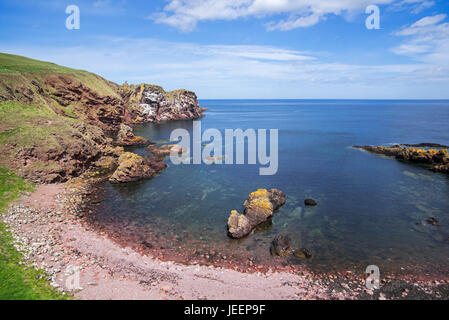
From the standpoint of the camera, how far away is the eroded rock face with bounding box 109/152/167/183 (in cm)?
4294

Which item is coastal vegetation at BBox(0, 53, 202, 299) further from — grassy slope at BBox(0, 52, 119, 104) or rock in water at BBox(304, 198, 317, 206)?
rock in water at BBox(304, 198, 317, 206)

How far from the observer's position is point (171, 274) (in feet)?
69.6

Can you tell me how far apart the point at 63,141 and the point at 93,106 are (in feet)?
161

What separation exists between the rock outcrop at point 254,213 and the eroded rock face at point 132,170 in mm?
22274

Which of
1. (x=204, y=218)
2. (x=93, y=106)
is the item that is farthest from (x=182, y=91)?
(x=204, y=218)

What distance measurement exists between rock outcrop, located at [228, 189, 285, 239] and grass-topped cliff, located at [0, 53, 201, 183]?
2894 centimetres

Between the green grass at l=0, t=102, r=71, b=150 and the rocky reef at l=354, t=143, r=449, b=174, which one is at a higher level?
the green grass at l=0, t=102, r=71, b=150

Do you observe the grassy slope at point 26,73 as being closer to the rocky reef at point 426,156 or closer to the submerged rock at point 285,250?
the submerged rock at point 285,250

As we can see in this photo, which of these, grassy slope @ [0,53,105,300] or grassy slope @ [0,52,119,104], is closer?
grassy slope @ [0,53,105,300]

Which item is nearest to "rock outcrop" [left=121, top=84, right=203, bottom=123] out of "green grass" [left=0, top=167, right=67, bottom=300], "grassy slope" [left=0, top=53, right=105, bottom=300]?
"grassy slope" [left=0, top=53, right=105, bottom=300]

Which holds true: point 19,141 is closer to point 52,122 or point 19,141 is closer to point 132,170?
point 52,122

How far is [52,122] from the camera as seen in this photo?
45.8 meters

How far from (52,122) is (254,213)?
39924mm

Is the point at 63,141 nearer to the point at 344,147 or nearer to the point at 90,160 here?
the point at 90,160
